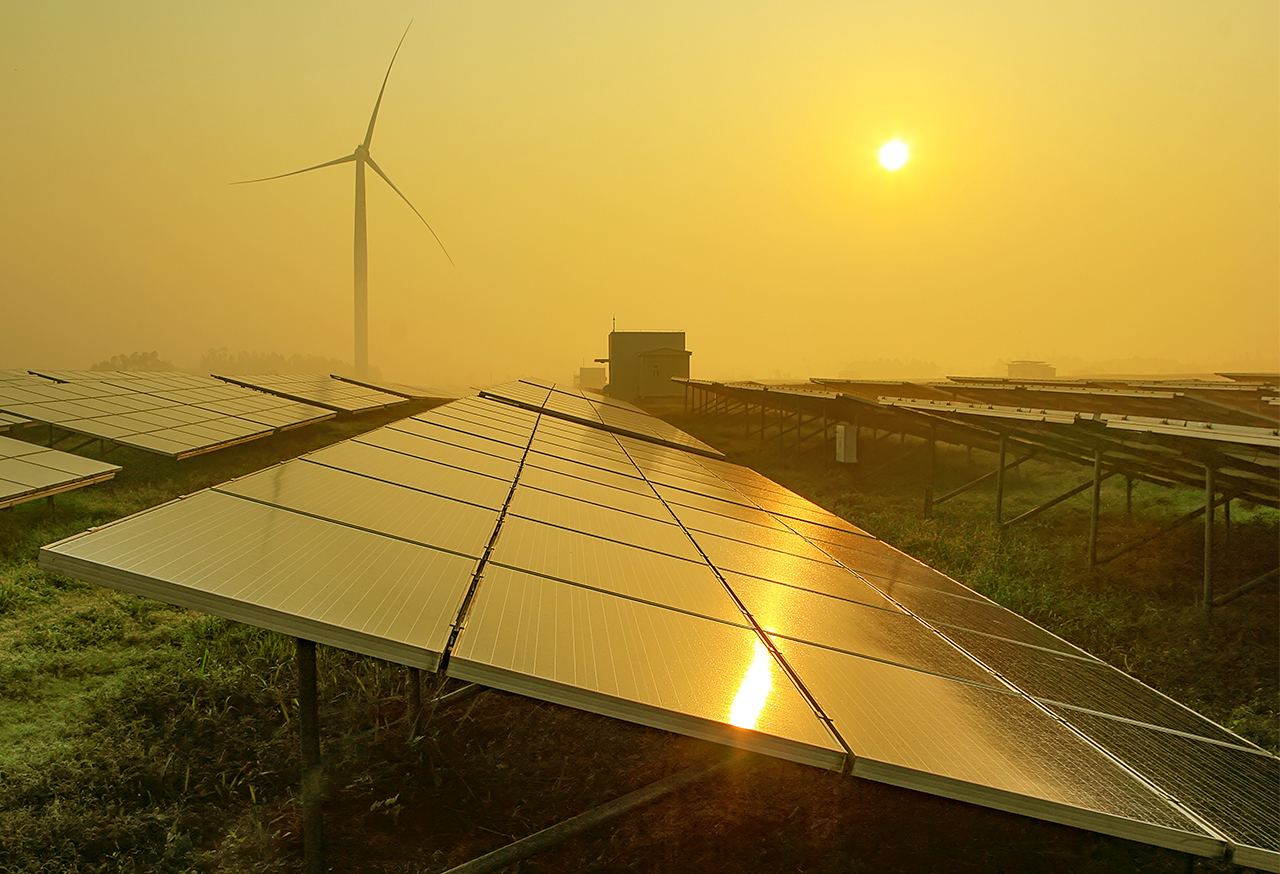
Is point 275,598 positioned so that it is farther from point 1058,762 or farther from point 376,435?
point 376,435

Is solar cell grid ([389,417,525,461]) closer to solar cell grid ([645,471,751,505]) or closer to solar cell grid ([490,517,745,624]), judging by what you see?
solar cell grid ([645,471,751,505])

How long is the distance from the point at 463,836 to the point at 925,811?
352 cm

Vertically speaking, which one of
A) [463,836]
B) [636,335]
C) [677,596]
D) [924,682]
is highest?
[636,335]

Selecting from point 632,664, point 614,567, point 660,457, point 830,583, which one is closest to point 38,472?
point 660,457

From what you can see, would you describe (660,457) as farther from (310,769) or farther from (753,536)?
(310,769)

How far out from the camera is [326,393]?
32.3m

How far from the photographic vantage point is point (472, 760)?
649cm

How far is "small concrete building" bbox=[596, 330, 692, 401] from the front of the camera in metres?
58.6

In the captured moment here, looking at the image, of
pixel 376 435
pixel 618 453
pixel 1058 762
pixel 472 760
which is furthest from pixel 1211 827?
pixel 618 453

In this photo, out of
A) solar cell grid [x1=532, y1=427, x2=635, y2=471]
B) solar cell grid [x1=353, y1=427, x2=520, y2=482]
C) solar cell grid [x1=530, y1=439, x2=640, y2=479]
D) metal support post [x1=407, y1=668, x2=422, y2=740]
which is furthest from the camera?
solar cell grid [x1=532, y1=427, x2=635, y2=471]

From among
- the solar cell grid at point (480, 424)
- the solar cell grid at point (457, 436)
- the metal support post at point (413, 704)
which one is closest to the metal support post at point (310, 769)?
the metal support post at point (413, 704)

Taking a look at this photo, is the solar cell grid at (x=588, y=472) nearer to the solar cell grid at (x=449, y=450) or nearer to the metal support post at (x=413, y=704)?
the solar cell grid at (x=449, y=450)

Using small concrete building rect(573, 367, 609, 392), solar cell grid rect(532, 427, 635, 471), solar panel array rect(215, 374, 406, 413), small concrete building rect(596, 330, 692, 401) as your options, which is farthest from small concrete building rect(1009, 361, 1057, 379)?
solar cell grid rect(532, 427, 635, 471)

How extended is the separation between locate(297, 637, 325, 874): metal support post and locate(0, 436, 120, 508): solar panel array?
12029mm
